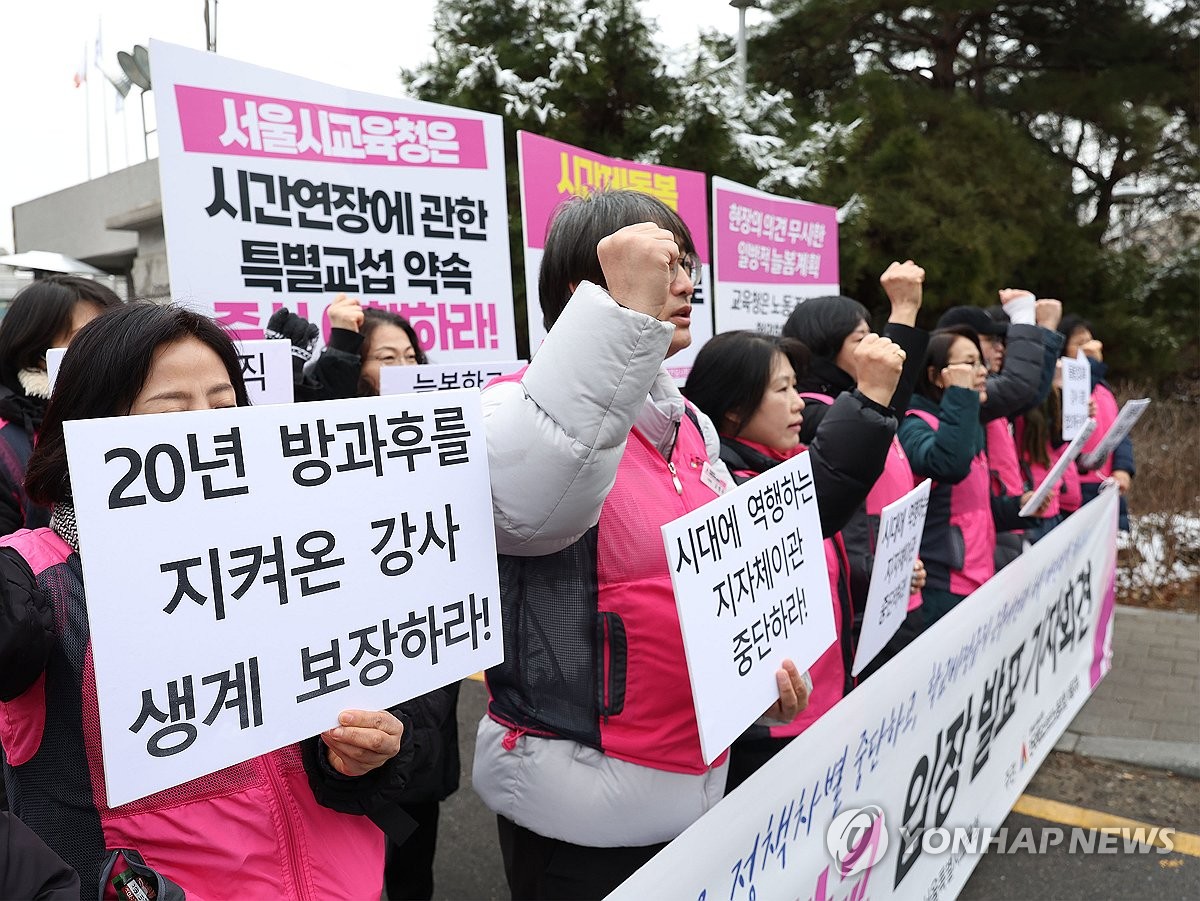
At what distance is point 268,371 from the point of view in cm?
240

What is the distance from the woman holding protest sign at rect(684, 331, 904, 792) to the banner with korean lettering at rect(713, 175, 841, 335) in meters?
Result: 2.16

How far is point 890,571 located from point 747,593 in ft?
2.95

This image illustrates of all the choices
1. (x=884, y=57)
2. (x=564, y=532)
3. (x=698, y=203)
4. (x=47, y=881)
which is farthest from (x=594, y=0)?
(x=47, y=881)

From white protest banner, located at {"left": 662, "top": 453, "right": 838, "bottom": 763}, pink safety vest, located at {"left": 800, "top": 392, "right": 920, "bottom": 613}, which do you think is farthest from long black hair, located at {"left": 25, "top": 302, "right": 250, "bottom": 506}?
pink safety vest, located at {"left": 800, "top": 392, "right": 920, "bottom": 613}

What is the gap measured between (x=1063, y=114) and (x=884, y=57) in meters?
2.51

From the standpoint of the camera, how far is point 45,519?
203 cm

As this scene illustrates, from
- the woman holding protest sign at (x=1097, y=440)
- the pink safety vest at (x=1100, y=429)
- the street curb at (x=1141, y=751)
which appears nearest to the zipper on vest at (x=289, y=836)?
the street curb at (x=1141, y=751)

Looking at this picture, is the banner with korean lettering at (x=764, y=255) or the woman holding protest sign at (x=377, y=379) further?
the banner with korean lettering at (x=764, y=255)

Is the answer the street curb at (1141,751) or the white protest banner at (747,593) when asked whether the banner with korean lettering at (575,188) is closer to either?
the white protest banner at (747,593)

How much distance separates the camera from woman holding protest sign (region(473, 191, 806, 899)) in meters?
1.45

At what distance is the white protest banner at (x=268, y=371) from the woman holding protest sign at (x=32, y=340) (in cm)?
39

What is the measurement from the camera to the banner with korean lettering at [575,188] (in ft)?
11.9

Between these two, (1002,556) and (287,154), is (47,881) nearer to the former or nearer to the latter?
(287,154)

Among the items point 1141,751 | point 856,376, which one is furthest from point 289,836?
point 1141,751
